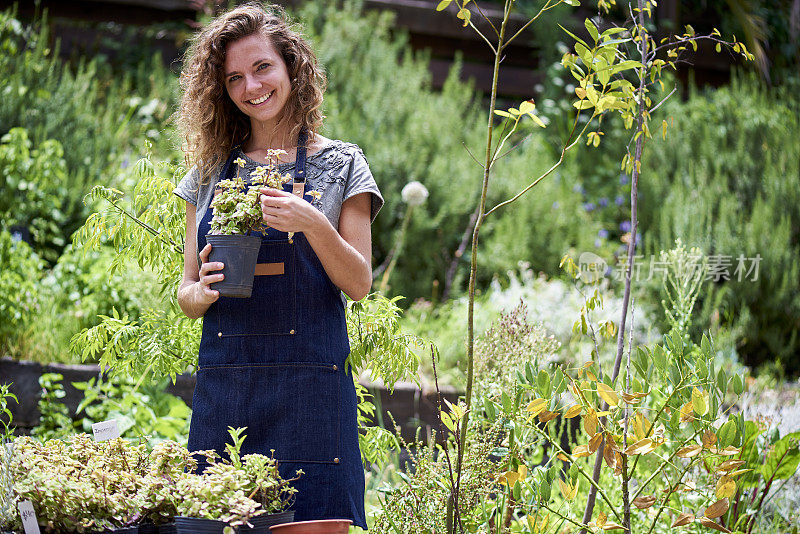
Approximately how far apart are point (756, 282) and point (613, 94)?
3381 millimetres

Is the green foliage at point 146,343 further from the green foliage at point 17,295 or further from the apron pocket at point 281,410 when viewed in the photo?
the green foliage at point 17,295

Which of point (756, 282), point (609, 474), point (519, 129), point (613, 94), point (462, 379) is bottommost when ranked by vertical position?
point (609, 474)

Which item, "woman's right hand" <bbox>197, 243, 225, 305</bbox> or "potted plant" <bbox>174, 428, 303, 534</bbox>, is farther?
"woman's right hand" <bbox>197, 243, 225, 305</bbox>

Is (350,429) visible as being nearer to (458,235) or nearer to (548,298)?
(548,298)

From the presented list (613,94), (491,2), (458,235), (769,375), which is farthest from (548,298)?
(491,2)

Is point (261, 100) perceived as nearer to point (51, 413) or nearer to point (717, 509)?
→ point (717, 509)

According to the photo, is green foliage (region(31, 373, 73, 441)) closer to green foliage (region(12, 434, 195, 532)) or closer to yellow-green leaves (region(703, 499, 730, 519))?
green foliage (region(12, 434, 195, 532))

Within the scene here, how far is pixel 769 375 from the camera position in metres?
4.41

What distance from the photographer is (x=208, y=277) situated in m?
1.51

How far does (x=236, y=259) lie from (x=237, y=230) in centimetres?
6

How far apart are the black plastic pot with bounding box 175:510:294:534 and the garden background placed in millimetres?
1786

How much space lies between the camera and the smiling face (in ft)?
5.73

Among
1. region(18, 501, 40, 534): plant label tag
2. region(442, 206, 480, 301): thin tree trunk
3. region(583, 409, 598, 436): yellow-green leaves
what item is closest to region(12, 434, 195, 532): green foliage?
region(18, 501, 40, 534): plant label tag

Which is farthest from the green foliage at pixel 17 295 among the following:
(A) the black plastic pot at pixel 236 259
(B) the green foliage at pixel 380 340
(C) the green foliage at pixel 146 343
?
(A) the black plastic pot at pixel 236 259
